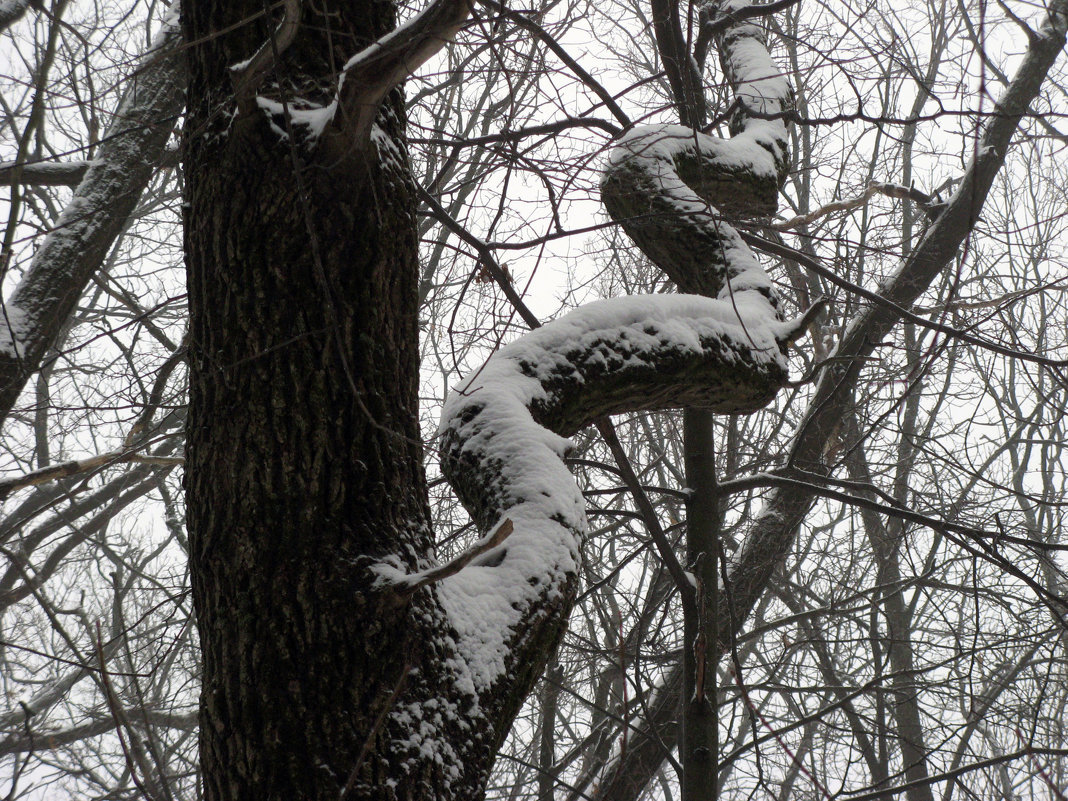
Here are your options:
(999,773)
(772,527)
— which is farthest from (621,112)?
(999,773)

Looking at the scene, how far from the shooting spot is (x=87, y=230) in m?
3.46

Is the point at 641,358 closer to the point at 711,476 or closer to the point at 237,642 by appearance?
the point at 237,642

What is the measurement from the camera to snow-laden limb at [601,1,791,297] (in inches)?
104

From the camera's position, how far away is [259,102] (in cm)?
160

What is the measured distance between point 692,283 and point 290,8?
1.88 meters

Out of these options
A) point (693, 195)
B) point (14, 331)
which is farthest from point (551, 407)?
point (14, 331)

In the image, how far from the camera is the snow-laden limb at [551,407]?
62.4 inches

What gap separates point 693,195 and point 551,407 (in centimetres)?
111

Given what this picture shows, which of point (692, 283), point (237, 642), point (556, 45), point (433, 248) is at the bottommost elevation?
point (237, 642)

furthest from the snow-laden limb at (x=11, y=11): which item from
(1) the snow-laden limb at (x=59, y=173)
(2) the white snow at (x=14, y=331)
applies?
(2) the white snow at (x=14, y=331)

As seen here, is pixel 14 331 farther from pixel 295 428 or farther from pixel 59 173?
pixel 295 428

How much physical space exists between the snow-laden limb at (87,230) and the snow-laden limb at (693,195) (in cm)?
192

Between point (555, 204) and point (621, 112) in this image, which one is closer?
point (555, 204)

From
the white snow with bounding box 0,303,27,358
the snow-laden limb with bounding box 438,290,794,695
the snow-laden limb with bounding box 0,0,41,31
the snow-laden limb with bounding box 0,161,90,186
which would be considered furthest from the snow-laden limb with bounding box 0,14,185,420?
the snow-laden limb with bounding box 438,290,794,695
